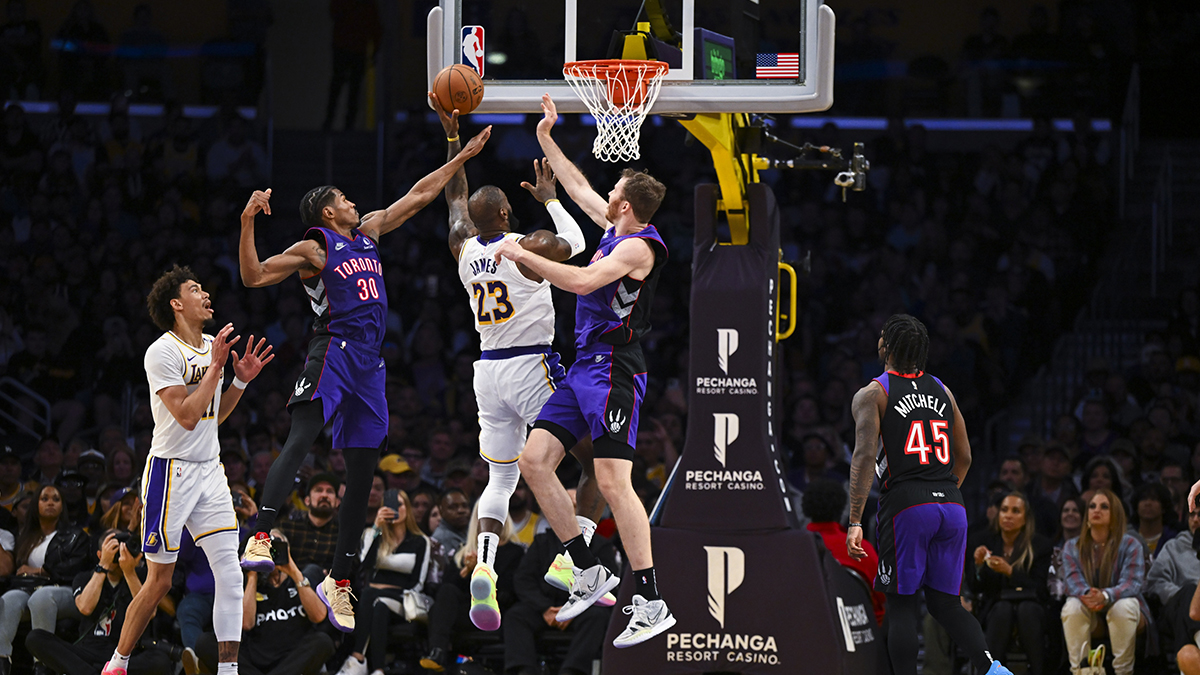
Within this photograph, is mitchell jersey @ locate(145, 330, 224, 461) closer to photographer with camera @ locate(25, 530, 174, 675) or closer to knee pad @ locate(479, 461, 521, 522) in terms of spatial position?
knee pad @ locate(479, 461, 521, 522)

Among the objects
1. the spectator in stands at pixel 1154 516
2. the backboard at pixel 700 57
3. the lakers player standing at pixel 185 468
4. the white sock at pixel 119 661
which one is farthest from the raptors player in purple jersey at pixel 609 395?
the spectator in stands at pixel 1154 516

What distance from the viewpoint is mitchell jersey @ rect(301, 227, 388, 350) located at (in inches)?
296

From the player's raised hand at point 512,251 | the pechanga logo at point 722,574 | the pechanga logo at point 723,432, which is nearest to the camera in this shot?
the player's raised hand at point 512,251

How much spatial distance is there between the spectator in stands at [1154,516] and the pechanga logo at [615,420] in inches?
209

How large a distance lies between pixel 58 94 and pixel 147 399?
588 centimetres

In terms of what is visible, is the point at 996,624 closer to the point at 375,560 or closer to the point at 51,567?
the point at 375,560

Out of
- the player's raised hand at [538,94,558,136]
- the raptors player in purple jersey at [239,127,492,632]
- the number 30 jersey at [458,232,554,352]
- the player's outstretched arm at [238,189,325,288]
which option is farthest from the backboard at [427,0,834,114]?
the player's outstretched arm at [238,189,325,288]

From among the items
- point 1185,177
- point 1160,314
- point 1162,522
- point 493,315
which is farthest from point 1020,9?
point 493,315

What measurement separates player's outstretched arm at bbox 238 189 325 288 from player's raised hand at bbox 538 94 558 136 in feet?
4.42

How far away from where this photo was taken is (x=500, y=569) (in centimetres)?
1086

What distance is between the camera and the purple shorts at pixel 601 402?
23.7 ft

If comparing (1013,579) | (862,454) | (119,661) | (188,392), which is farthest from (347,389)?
(1013,579)

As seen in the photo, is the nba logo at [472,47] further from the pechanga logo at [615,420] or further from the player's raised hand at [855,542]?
the player's raised hand at [855,542]

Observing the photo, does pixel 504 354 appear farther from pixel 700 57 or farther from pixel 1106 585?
pixel 1106 585
